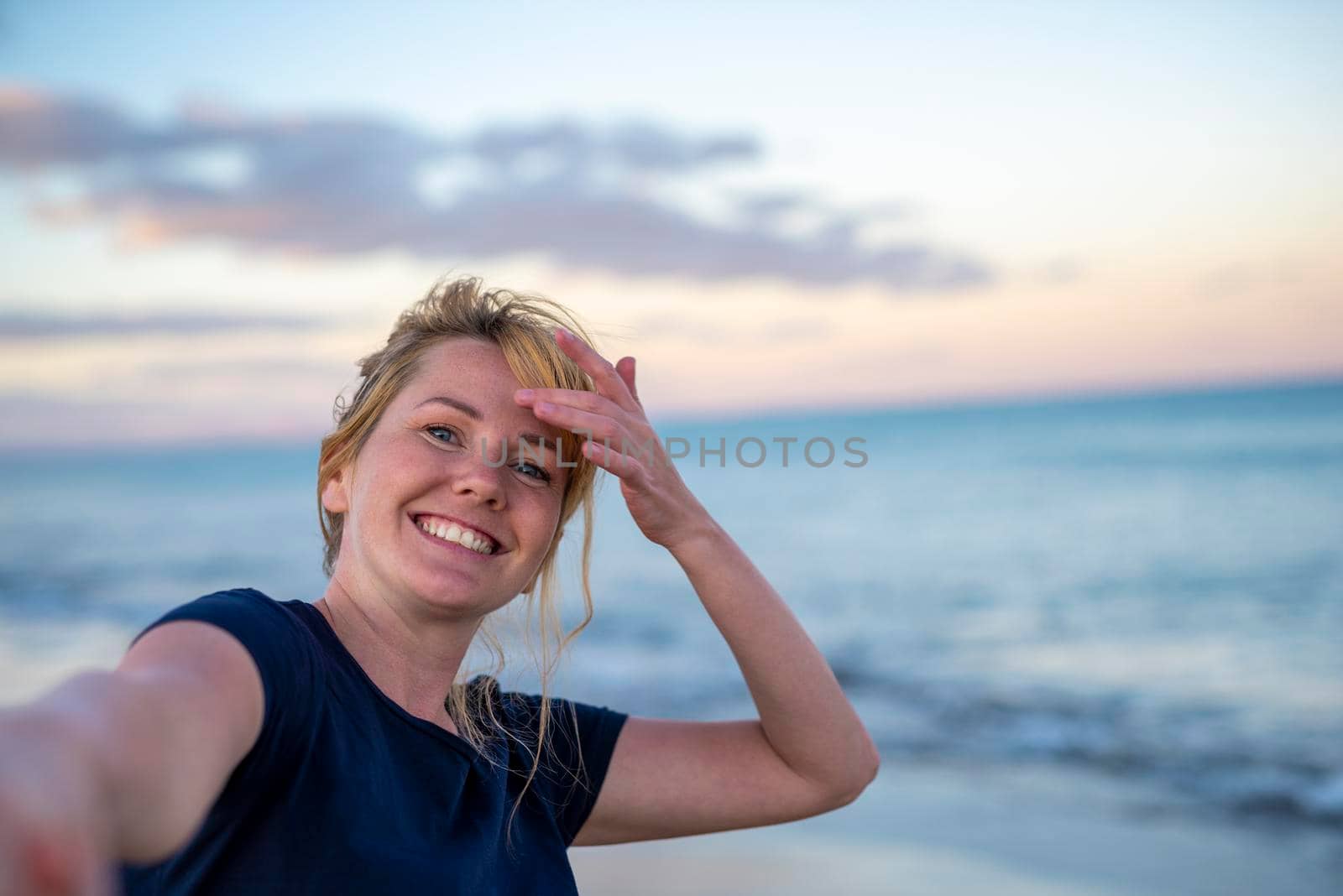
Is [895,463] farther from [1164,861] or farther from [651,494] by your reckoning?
[651,494]

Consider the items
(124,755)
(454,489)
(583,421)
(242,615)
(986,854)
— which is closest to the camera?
(124,755)

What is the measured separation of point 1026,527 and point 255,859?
57.4 feet

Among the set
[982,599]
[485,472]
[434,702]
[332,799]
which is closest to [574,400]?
[485,472]

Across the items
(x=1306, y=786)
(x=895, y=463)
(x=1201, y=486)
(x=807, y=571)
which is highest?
(x=895, y=463)

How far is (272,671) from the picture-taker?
4.62 ft

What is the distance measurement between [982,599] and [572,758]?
1054 centimetres

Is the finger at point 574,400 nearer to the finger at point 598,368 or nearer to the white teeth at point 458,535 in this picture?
the finger at point 598,368

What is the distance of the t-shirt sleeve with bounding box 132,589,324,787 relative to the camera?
1.36m

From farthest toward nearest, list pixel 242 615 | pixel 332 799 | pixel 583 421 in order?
pixel 583 421, pixel 332 799, pixel 242 615

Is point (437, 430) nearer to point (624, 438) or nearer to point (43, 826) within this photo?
point (624, 438)

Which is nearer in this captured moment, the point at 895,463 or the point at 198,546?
the point at 198,546

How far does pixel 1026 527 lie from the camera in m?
17.7

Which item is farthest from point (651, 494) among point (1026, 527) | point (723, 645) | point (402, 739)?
point (1026, 527)

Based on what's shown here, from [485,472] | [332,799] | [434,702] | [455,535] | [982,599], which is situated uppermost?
[982,599]
